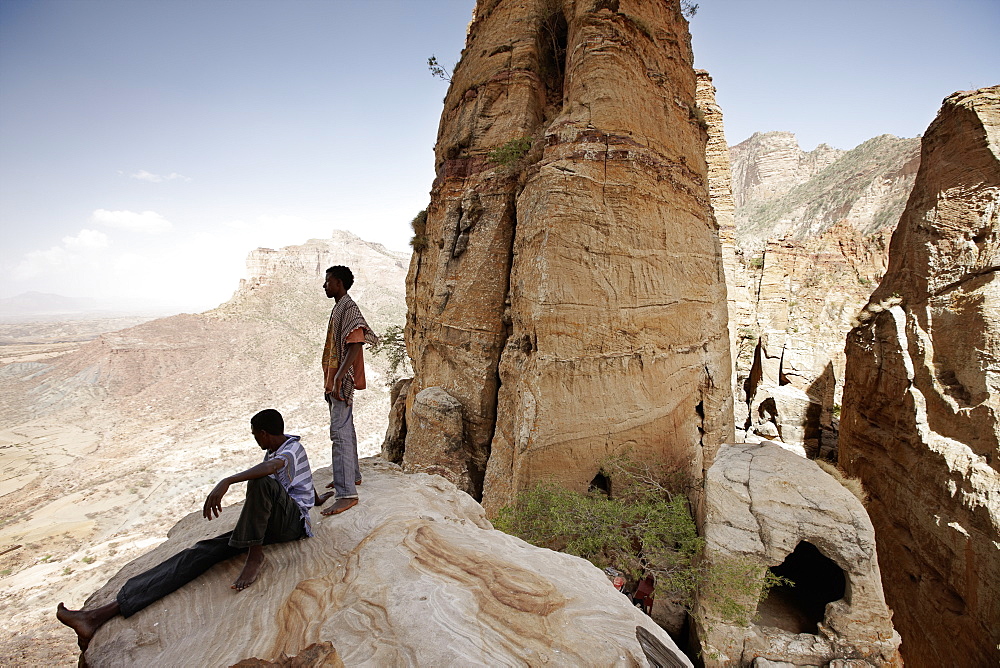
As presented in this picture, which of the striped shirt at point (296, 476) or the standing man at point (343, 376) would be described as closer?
the striped shirt at point (296, 476)

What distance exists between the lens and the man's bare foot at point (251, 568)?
2.95 m

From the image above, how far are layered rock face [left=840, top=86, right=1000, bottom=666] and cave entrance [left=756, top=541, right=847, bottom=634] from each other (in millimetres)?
2067

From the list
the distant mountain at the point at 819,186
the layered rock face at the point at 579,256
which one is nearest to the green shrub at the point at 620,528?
the layered rock face at the point at 579,256

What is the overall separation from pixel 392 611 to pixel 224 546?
1.58 metres

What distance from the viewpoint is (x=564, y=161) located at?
7590 millimetres

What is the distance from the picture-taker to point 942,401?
7.46 meters

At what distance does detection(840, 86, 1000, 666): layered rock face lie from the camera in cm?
643

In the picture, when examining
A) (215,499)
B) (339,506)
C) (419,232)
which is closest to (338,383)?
(339,506)

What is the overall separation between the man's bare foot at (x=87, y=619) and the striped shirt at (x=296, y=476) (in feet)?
3.99

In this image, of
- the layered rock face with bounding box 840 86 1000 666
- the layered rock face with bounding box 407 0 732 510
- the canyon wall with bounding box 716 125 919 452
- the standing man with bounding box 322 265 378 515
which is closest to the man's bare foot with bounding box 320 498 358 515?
the standing man with bounding box 322 265 378 515

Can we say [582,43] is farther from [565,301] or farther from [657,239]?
[565,301]

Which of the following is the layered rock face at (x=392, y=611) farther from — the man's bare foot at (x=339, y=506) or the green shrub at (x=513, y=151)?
the green shrub at (x=513, y=151)

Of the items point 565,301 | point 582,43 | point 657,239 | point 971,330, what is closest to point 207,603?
point 565,301

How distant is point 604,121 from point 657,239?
101 inches
